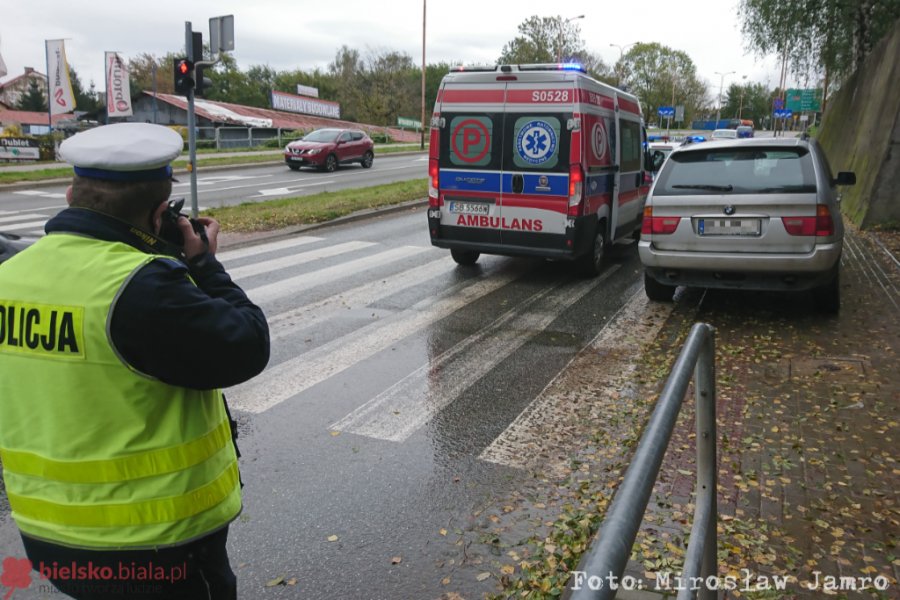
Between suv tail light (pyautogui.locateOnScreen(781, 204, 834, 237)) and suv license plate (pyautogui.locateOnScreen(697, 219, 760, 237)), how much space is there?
31 centimetres

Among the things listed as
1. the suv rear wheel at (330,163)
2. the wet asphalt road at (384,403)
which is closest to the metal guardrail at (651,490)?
the wet asphalt road at (384,403)

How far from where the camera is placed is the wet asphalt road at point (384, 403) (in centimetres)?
354

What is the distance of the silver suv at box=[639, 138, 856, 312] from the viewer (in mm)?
6988

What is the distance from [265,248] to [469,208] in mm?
4117

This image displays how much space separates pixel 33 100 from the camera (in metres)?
85.1

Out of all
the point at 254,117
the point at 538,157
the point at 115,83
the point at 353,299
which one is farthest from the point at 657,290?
the point at 254,117

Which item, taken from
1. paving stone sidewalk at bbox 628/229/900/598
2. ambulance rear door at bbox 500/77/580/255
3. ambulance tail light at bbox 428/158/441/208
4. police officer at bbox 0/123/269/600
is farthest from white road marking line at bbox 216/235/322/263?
police officer at bbox 0/123/269/600

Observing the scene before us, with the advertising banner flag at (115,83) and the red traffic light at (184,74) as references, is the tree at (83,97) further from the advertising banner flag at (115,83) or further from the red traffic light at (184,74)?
the red traffic light at (184,74)

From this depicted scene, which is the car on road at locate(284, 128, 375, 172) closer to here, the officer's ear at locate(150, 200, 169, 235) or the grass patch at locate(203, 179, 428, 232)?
the grass patch at locate(203, 179, 428, 232)

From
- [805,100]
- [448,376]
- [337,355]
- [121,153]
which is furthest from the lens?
[805,100]

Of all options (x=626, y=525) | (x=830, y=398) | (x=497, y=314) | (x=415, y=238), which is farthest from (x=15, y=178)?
(x=626, y=525)

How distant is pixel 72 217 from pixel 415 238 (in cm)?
1144

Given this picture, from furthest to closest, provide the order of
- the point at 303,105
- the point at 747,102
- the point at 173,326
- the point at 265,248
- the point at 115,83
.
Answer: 1. the point at 747,102
2. the point at 303,105
3. the point at 115,83
4. the point at 265,248
5. the point at 173,326

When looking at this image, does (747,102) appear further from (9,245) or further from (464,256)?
(9,245)
